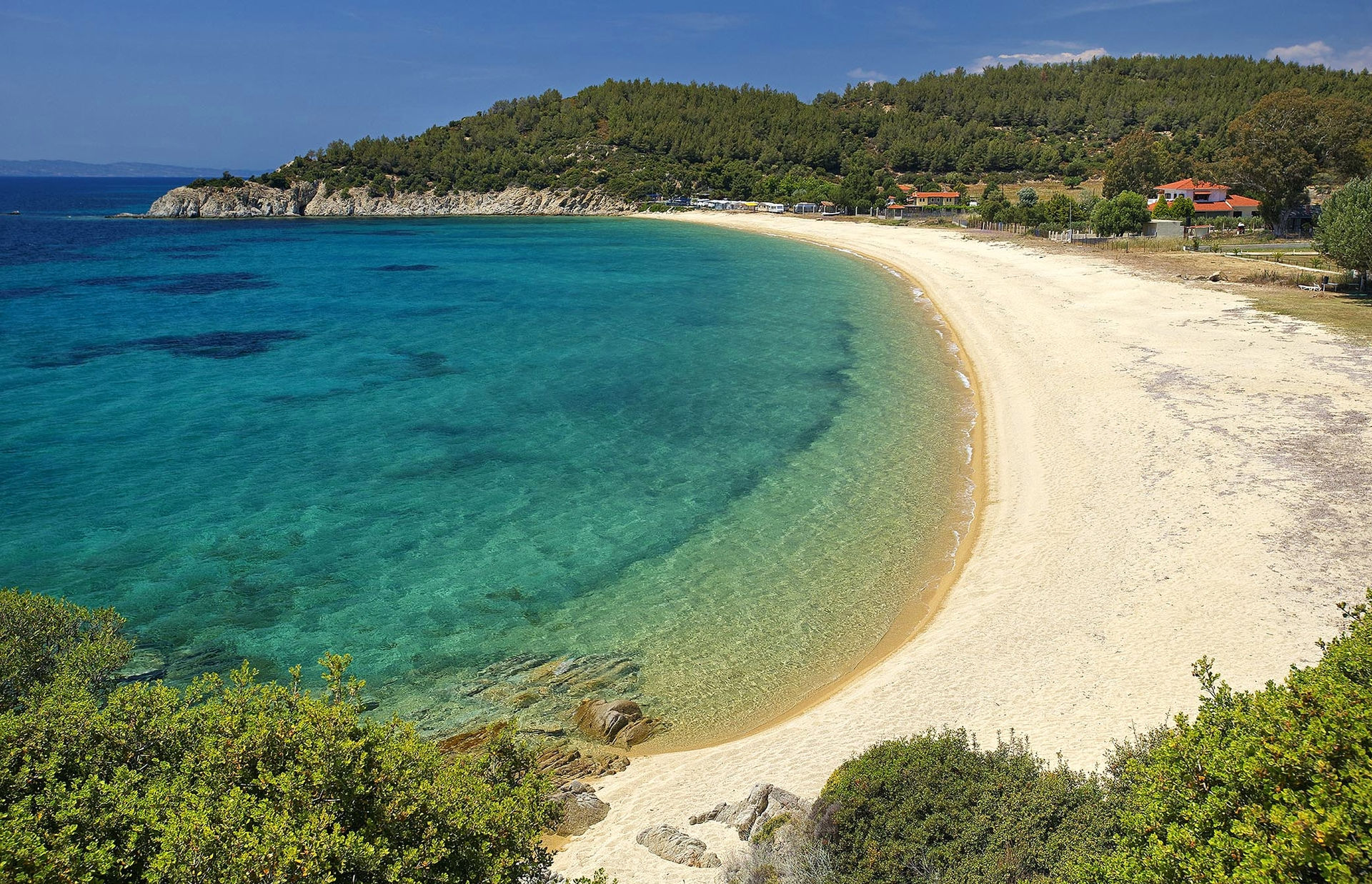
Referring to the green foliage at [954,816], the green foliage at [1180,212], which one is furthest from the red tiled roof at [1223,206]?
the green foliage at [954,816]

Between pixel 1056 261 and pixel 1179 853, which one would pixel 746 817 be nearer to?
pixel 1179 853

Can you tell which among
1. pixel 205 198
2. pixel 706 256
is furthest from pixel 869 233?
pixel 205 198

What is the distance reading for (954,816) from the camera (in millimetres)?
8664

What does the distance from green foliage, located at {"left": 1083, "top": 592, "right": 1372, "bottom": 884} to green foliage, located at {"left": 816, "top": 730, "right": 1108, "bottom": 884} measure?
33.4 inches

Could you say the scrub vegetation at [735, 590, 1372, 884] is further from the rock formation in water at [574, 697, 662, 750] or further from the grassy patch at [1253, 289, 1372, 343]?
the grassy patch at [1253, 289, 1372, 343]

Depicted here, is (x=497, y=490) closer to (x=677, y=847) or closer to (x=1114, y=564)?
(x=677, y=847)

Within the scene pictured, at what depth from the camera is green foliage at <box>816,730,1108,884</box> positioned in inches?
310

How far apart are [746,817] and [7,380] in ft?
126

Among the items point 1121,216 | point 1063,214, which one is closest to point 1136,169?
point 1063,214

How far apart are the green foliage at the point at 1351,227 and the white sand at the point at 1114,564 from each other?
7923 mm

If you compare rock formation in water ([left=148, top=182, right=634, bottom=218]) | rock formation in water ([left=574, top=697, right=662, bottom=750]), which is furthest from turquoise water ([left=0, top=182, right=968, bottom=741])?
rock formation in water ([left=148, top=182, right=634, bottom=218])

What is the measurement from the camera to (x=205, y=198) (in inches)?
5556

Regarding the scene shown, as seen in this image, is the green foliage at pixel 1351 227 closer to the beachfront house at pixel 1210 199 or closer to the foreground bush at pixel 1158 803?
the beachfront house at pixel 1210 199

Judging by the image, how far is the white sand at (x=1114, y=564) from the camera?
38.9ft
